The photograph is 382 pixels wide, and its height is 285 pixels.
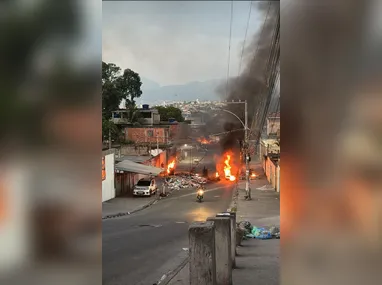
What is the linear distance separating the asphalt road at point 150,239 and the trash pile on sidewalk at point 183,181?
19.7 ft

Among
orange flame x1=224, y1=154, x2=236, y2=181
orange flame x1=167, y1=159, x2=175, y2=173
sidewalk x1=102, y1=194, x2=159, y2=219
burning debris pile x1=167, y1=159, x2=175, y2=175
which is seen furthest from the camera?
orange flame x1=167, y1=159, x2=175, y2=173

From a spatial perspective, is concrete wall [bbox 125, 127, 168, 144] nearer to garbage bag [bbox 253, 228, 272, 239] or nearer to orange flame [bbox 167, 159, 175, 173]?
orange flame [bbox 167, 159, 175, 173]

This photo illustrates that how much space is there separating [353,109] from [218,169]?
38513 millimetres

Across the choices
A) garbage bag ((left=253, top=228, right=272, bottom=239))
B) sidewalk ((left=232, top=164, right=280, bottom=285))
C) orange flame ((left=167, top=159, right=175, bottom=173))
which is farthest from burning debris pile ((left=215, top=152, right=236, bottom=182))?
garbage bag ((left=253, top=228, right=272, bottom=239))

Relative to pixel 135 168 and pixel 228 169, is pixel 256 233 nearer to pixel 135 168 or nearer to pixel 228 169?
pixel 135 168

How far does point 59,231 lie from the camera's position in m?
2.03

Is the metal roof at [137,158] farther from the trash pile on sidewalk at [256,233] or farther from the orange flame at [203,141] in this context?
the trash pile on sidewalk at [256,233]

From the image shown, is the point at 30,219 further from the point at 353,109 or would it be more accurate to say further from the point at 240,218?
the point at 240,218

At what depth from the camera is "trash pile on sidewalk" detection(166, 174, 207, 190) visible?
31.0 metres

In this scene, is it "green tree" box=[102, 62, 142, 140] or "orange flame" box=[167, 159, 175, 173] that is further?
"orange flame" box=[167, 159, 175, 173]

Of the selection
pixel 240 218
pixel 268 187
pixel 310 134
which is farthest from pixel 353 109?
pixel 268 187

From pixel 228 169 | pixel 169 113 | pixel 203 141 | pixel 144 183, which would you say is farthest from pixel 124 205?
pixel 169 113

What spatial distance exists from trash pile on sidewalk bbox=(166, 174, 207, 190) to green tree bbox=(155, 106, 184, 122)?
47.9 feet

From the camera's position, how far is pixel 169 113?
51.2 metres
